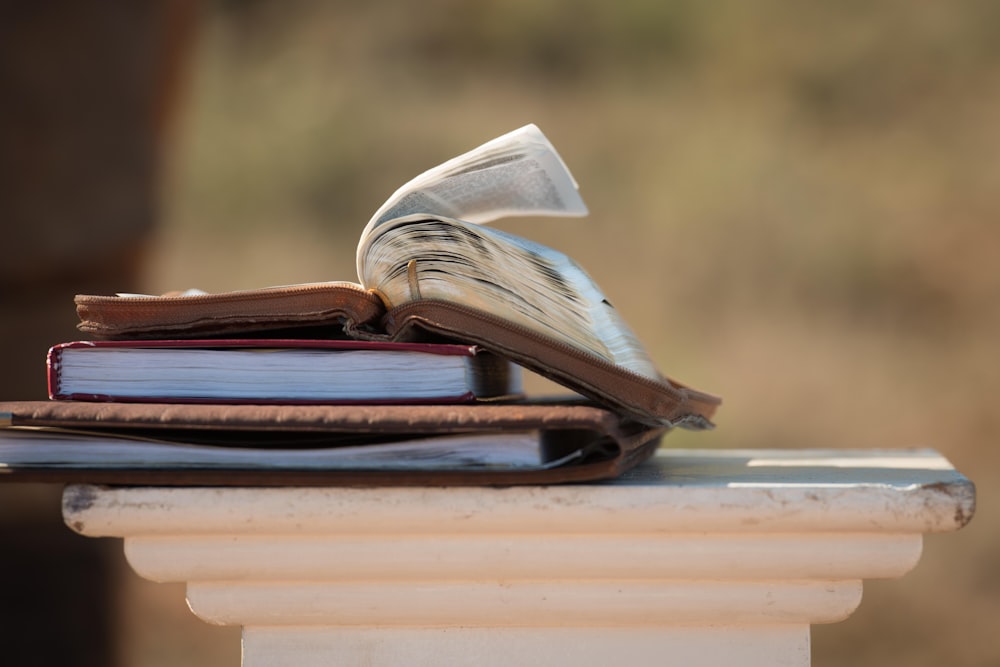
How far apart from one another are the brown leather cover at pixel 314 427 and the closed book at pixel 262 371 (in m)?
0.03

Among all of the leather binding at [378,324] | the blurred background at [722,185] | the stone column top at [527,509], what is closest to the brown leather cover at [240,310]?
the leather binding at [378,324]

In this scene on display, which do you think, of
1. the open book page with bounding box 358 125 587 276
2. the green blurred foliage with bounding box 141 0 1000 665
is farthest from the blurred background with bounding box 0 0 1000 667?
the open book page with bounding box 358 125 587 276

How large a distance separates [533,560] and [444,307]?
0.18 meters

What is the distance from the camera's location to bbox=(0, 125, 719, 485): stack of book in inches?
26.5

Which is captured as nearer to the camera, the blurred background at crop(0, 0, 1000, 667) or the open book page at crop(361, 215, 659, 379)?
the open book page at crop(361, 215, 659, 379)

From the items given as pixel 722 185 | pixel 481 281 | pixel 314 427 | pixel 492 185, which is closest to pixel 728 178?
pixel 722 185

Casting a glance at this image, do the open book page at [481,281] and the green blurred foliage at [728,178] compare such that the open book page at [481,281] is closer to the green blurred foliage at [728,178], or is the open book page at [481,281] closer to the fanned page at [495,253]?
the fanned page at [495,253]

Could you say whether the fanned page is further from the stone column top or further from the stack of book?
the stone column top

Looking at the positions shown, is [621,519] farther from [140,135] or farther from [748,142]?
[748,142]

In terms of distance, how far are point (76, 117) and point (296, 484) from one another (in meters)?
2.11

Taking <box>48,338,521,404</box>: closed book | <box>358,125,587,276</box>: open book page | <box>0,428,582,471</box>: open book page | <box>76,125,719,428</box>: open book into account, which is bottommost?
<box>0,428,582,471</box>: open book page

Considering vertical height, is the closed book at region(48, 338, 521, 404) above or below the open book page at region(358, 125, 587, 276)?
below

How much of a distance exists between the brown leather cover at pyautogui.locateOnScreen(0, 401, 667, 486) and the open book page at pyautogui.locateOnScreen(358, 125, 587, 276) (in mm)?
138

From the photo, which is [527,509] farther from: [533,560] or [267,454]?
[267,454]
